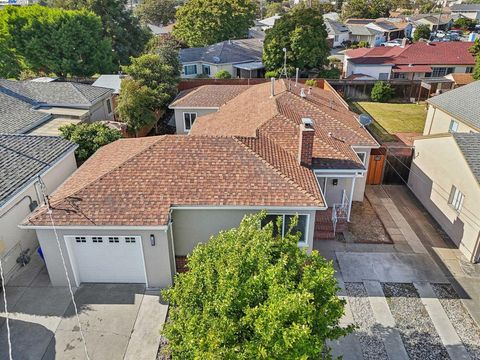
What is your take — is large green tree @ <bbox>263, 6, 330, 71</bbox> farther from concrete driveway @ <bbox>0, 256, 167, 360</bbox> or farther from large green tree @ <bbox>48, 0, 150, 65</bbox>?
concrete driveway @ <bbox>0, 256, 167, 360</bbox>

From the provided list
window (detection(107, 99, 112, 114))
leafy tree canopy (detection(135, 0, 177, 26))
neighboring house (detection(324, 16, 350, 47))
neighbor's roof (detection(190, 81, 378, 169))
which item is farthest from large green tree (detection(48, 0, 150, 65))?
leafy tree canopy (detection(135, 0, 177, 26))

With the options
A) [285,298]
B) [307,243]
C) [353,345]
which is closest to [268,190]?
[307,243]

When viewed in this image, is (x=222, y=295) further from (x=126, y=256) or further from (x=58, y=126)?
(x=58, y=126)

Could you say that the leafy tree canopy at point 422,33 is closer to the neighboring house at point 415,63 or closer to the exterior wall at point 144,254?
the neighboring house at point 415,63

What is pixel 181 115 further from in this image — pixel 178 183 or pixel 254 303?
pixel 254 303

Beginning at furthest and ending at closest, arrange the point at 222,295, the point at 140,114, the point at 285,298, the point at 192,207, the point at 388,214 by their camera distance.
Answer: the point at 140,114
the point at 388,214
the point at 192,207
the point at 222,295
the point at 285,298

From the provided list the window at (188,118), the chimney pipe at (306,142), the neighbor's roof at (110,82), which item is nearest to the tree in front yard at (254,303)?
the chimney pipe at (306,142)
